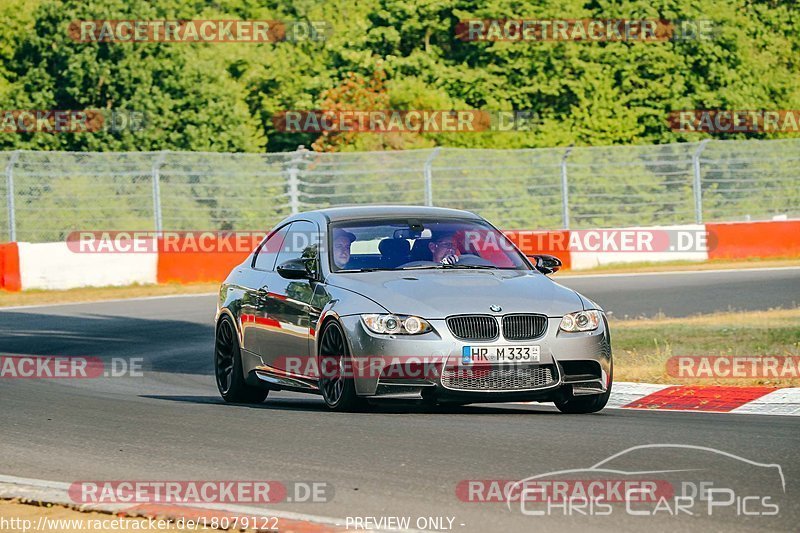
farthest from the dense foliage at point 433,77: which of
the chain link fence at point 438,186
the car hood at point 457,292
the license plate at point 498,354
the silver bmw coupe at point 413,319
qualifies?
the license plate at point 498,354

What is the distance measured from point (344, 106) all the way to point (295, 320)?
3926 cm

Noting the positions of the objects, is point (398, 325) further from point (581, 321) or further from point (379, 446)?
point (379, 446)

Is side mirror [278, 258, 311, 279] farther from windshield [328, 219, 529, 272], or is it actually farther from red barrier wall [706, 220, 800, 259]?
red barrier wall [706, 220, 800, 259]

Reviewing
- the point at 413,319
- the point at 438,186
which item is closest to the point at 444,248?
the point at 413,319

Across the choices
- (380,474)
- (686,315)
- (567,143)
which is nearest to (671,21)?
(567,143)

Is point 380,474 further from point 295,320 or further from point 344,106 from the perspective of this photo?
point 344,106

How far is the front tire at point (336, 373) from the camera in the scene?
10.1 metres

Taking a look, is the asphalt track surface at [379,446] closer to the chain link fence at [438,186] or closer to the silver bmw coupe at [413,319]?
the silver bmw coupe at [413,319]

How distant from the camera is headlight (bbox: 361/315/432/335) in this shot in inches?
388

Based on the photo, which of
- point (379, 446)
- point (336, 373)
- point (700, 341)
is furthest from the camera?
point (700, 341)

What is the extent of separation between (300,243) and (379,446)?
3.36 metres

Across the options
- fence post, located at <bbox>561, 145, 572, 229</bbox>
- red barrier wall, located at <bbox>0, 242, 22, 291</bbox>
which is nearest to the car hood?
red barrier wall, located at <bbox>0, 242, 22, 291</bbox>

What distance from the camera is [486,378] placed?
32.4 feet

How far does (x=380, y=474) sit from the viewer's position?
757 cm
